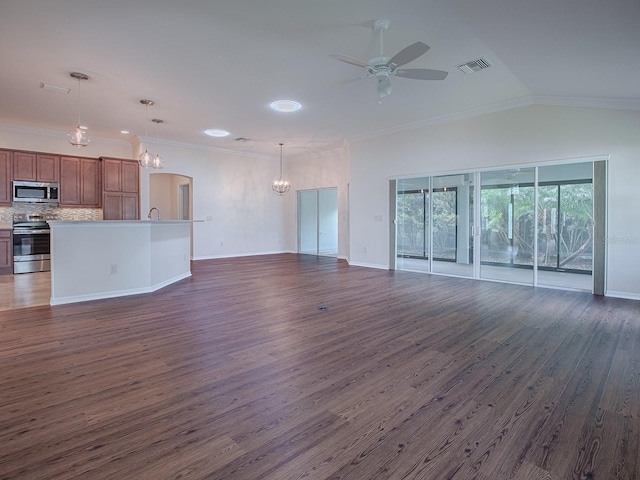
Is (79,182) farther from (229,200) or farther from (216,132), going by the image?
(229,200)

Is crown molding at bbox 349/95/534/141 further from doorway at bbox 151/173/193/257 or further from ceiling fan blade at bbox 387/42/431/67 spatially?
doorway at bbox 151/173/193/257

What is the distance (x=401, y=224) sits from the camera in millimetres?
7789

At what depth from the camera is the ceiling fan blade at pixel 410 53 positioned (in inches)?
127

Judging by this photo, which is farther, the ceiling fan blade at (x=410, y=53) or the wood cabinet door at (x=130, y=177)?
the wood cabinet door at (x=130, y=177)

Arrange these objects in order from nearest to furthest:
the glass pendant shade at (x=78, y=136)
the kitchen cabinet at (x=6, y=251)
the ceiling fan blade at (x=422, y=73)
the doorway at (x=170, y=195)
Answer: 1. the ceiling fan blade at (x=422, y=73)
2. the glass pendant shade at (x=78, y=136)
3. the kitchen cabinet at (x=6, y=251)
4. the doorway at (x=170, y=195)

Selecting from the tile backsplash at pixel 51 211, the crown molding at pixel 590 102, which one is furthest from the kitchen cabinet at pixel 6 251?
the crown molding at pixel 590 102

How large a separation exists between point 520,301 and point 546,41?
3282 millimetres

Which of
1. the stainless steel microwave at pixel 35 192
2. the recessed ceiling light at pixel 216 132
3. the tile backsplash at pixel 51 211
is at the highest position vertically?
the recessed ceiling light at pixel 216 132

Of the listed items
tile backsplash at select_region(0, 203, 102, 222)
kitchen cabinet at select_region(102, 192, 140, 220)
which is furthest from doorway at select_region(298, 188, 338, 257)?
tile backsplash at select_region(0, 203, 102, 222)

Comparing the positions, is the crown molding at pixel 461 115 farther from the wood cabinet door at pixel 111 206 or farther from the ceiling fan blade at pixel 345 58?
the wood cabinet door at pixel 111 206

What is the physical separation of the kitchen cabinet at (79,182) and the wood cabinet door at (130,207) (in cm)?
53

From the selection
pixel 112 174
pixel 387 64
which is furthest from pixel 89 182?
pixel 387 64

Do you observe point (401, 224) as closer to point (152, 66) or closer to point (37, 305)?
point (152, 66)

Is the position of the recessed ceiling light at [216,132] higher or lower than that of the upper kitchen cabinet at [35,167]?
Answer: higher
